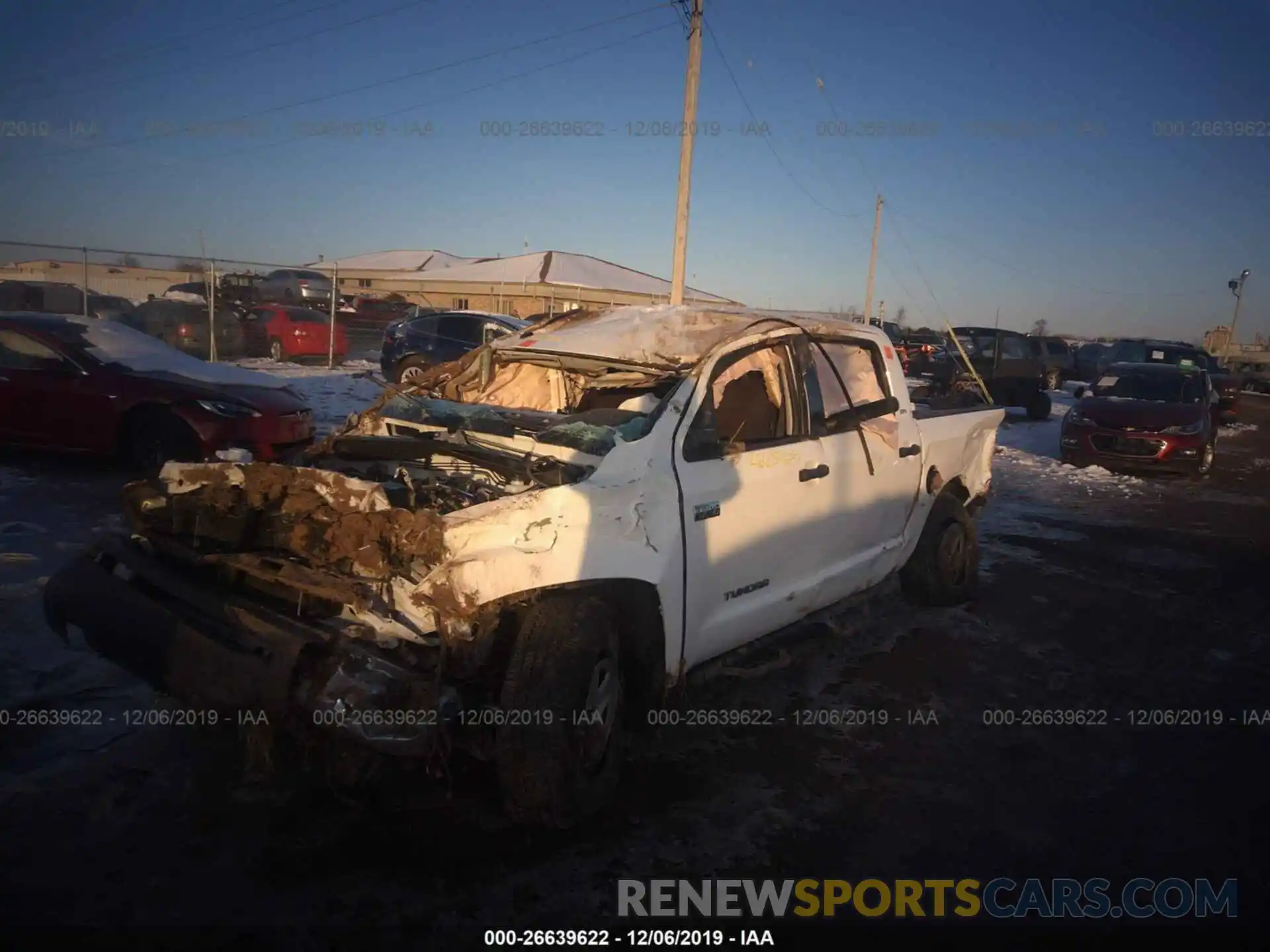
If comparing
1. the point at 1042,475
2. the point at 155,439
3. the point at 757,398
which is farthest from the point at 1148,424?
the point at 155,439

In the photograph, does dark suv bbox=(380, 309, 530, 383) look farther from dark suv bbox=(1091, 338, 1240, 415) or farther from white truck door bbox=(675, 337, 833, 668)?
dark suv bbox=(1091, 338, 1240, 415)

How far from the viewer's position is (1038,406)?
18688 millimetres

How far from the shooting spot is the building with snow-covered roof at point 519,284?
37438 mm

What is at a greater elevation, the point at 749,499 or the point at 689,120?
the point at 689,120

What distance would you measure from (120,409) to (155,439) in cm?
38

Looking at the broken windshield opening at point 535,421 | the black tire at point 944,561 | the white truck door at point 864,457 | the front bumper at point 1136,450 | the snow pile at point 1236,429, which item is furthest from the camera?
the snow pile at point 1236,429

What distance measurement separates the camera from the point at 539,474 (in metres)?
3.19

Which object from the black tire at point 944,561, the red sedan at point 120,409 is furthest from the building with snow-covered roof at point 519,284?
the black tire at point 944,561

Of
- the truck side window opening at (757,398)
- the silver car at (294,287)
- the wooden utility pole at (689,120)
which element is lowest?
the truck side window opening at (757,398)

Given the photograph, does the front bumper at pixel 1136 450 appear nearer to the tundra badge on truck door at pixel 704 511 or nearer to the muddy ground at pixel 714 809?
the muddy ground at pixel 714 809

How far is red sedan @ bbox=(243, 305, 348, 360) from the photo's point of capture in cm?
1931

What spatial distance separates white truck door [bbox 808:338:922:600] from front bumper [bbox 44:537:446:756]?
2494 millimetres

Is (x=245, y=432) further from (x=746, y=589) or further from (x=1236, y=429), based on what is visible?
(x=1236, y=429)

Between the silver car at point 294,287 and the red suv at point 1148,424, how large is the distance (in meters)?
20.8
